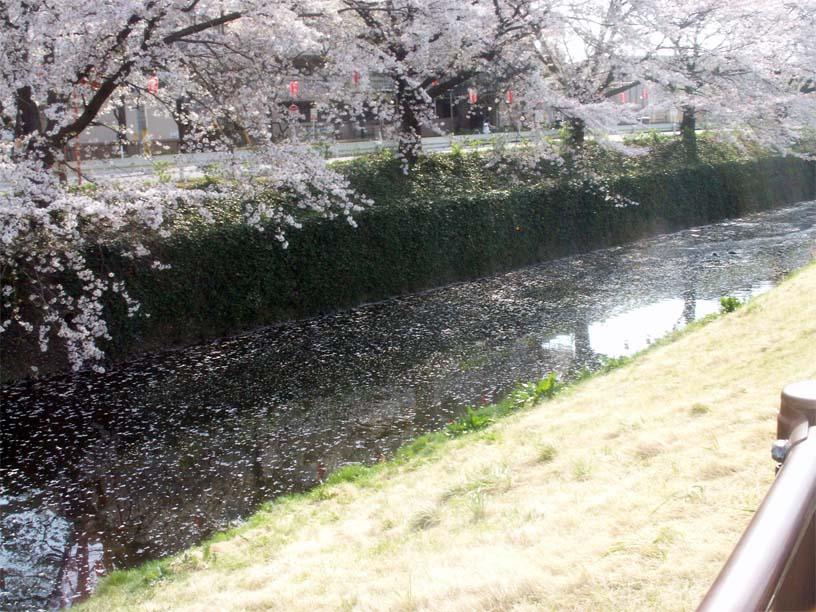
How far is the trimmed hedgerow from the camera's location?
12.5 meters

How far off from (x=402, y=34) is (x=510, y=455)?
10.9 metres

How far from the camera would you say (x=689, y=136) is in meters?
25.5

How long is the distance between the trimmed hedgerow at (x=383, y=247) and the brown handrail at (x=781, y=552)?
35.8 feet

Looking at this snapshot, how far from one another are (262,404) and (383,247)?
6.08 meters

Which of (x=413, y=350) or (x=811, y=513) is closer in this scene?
(x=811, y=513)

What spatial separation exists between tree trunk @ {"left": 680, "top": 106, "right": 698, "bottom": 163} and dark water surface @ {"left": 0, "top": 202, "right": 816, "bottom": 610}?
8.43m

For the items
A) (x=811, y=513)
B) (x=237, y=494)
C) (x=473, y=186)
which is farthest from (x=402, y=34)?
(x=811, y=513)

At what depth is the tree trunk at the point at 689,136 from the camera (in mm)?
24766

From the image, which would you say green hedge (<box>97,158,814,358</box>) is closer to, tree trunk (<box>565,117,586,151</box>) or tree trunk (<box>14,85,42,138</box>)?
tree trunk (<box>565,117,586,151</box>)

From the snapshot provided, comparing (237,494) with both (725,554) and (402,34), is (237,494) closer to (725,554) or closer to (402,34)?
(725,554)

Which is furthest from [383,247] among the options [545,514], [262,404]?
[545,514]

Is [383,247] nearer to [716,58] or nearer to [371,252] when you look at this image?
[371,252]

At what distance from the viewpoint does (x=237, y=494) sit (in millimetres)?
7500

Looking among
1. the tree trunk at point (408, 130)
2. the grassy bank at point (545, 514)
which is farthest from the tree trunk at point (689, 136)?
the grassy bank at point (545, 514)
